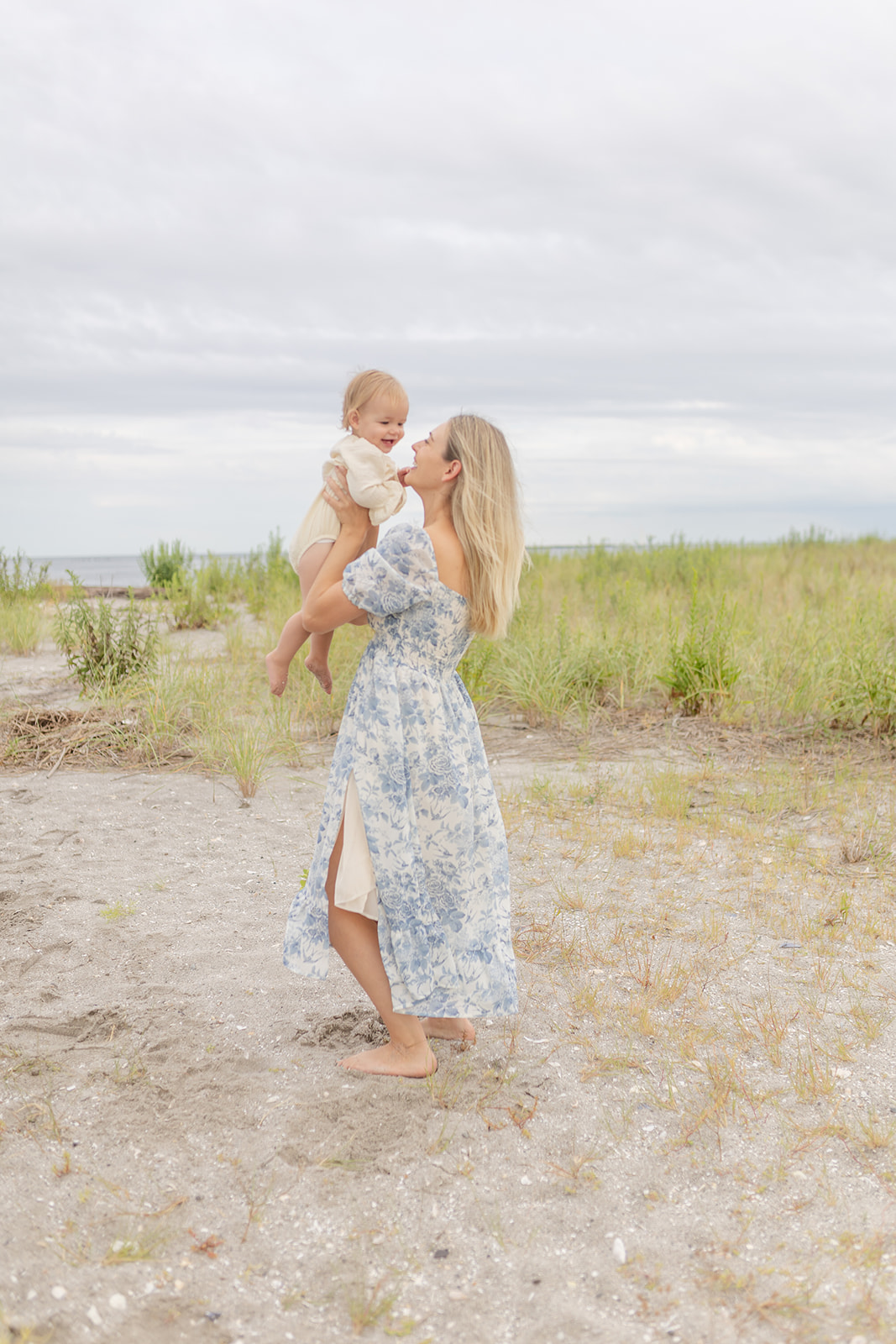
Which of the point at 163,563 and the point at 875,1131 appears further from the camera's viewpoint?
the point at 163,563

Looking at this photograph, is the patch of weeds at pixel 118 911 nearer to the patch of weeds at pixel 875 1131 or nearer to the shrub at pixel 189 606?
the patch of weeds at pixel 875 1131

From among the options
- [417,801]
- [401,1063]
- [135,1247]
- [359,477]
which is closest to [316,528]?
[359,477]

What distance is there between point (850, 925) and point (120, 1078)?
2763 millimetres

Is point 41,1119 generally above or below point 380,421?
below

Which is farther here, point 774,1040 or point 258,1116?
point 774,1040

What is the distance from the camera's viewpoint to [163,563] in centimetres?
1320

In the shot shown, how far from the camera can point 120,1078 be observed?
2846 mm

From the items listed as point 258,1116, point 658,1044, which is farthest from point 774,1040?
point 258,1116

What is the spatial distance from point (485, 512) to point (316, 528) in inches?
18.3

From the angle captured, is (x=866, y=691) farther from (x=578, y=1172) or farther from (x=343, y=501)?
(x=343, y=501)

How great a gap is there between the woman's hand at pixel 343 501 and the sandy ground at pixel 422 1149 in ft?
5.24

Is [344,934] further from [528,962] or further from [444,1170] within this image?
[528,962]

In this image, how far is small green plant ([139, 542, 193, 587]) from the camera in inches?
516

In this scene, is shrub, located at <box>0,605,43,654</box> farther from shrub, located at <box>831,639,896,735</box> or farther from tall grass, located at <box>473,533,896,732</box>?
shrub, located at <box>831,639,896,735</box>
